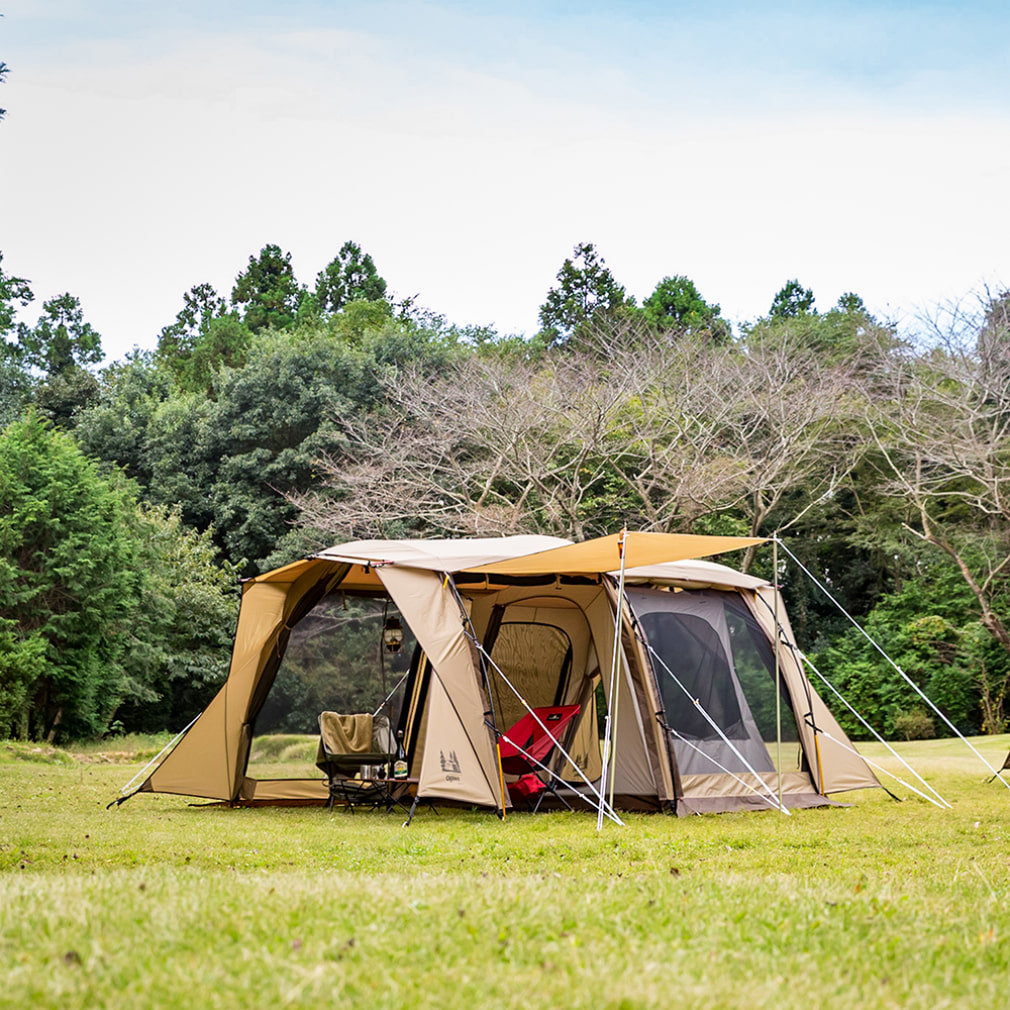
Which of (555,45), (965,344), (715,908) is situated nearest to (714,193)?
(965,344)

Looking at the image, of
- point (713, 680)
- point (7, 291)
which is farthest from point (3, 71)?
point (713, 680)

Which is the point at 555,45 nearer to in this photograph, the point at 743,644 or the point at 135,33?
the point at 135,33

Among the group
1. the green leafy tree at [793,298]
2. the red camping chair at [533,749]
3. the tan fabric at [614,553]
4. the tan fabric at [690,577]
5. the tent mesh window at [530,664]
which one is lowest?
the red camping chair at [533,749]

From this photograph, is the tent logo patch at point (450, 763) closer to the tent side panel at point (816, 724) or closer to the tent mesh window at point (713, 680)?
the tent mesh window at point (713, 680)

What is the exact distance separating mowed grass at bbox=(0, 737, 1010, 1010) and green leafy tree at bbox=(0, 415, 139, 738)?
996cm

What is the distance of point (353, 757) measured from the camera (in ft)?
25.9

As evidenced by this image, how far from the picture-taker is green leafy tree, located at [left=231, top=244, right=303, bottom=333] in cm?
3431

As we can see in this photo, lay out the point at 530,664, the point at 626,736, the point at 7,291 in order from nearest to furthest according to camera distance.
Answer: the point at 626,736 → the point at 530,664 → the point at 7,291

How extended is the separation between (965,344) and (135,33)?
12.4 meters

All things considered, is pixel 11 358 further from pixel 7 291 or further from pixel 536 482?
pixel 536 482

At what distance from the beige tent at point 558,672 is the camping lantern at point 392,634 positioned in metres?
0.08

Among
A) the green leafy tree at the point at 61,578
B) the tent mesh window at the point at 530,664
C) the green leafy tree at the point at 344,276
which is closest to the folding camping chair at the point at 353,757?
the tent mesh window at the point at 530,664

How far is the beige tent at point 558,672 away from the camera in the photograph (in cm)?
711

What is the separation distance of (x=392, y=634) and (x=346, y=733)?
3.07 feet
